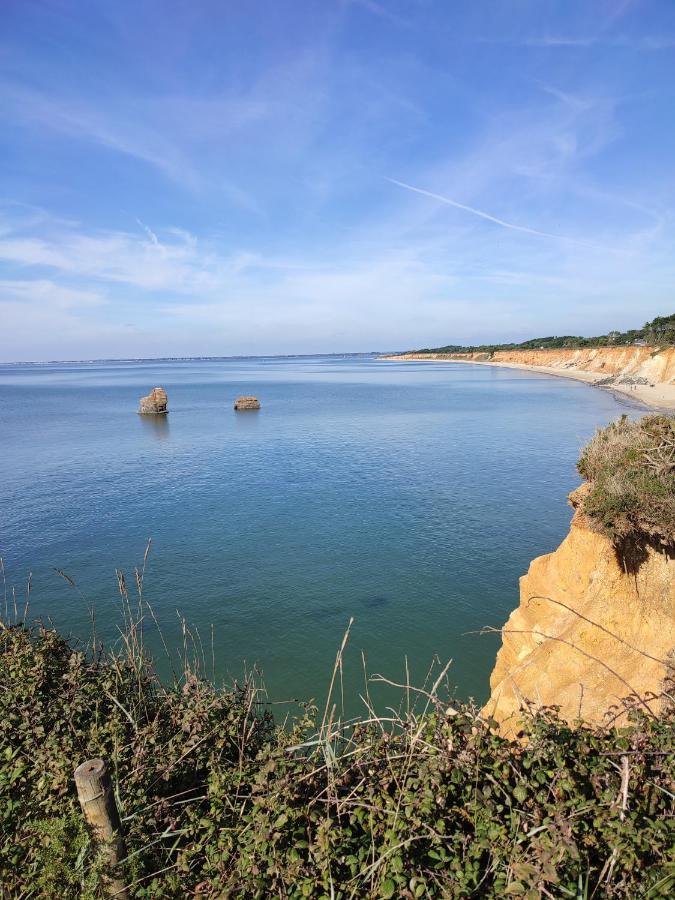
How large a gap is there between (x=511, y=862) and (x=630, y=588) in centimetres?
872

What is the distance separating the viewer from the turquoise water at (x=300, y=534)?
17.2m

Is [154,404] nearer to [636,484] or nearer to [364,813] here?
[636,484]

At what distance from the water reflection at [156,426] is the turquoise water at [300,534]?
1756 mm

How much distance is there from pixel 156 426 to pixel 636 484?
69.4 metres

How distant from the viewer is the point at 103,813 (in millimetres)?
4203

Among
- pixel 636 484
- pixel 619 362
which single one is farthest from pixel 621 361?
pixel 636 484

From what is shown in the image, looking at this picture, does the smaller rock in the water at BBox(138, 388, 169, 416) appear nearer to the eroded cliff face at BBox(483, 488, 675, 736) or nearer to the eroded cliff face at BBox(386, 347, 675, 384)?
the eroded cliff face at BBox(483, 488, 675, 736)

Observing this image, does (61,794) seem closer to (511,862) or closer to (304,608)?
(511,862)

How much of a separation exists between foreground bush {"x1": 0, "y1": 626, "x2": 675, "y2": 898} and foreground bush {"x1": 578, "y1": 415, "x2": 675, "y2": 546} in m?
6.19

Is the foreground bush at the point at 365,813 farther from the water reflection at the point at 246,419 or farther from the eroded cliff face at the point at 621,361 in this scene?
the eroded cliff face at the point at 621,361

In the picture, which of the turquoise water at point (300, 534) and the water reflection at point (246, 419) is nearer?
the turquoise water at point (300, 534)

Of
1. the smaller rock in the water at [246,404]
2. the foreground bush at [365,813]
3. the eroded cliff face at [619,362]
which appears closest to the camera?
the foreground bush at [365,813]

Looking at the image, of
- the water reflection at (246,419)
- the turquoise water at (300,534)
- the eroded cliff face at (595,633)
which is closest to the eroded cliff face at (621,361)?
the turquoise water at (300,534)

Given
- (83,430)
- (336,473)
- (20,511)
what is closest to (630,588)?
(336,473)
